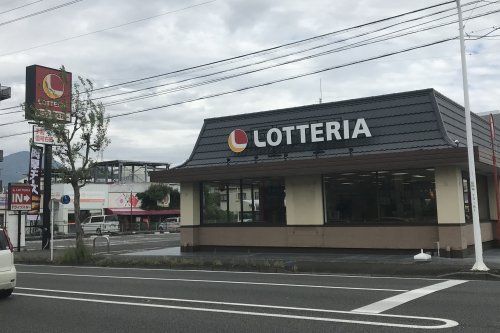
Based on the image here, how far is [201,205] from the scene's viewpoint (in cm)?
2344

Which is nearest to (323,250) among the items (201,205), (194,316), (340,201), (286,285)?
(340,201)

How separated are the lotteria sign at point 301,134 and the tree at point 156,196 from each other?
45.8m

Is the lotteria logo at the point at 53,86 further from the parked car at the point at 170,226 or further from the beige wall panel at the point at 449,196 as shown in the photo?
the parked car at the point at 170,226

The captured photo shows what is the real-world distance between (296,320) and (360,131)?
12.2m

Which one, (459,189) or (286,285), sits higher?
(459,189)

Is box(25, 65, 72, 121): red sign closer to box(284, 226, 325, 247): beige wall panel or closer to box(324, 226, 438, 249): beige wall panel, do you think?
box(284, 226, 325, 247): beige wall panel

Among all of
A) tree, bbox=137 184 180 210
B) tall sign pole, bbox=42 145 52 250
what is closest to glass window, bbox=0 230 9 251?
tall sign pole, bbox=42 145 52 250

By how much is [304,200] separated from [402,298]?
10741 mm

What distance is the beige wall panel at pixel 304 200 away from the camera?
20375mm

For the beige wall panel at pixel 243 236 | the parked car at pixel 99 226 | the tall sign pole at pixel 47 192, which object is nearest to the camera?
the beige wall panel at pixel 243 236

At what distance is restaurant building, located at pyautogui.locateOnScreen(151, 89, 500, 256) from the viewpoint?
58.6 ft

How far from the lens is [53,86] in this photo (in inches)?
1110

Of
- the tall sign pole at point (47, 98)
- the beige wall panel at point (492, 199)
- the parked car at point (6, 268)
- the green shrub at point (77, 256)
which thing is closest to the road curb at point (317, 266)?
the green shrub at point (77, 256)

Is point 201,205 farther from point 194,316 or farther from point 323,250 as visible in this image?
point 194,316
